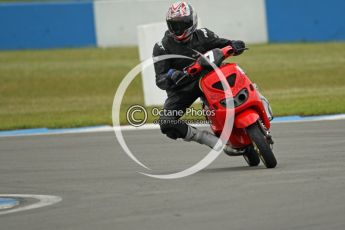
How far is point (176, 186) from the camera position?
8352 millimetres

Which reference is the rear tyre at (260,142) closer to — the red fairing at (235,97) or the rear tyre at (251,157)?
the red fairing at (235,97)

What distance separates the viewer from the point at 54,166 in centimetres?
1040

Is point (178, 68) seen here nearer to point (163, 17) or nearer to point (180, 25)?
point (180, 25)

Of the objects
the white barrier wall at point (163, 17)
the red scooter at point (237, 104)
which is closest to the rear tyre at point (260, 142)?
the red scooter at point (237, 104)

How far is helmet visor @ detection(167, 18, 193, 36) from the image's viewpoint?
9.19 meters

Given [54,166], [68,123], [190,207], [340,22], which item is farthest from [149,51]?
[340,22]

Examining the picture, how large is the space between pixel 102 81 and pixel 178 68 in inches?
554

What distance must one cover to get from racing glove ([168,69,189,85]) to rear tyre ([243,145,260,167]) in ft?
3.13

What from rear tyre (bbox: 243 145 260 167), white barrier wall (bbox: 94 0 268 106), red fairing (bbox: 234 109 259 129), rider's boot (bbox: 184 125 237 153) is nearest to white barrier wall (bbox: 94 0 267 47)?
white barrier wall (bbox: 94 0 268 106)

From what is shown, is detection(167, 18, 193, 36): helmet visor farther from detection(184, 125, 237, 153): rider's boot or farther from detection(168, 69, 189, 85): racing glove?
detection(184, 125, 237, 153): rider's boot

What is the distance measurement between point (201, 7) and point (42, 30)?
18.8ft

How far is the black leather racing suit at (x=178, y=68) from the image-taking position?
370 inches

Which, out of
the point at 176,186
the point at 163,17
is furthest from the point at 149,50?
the point at 163,17

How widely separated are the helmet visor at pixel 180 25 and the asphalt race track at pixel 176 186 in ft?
4.70
